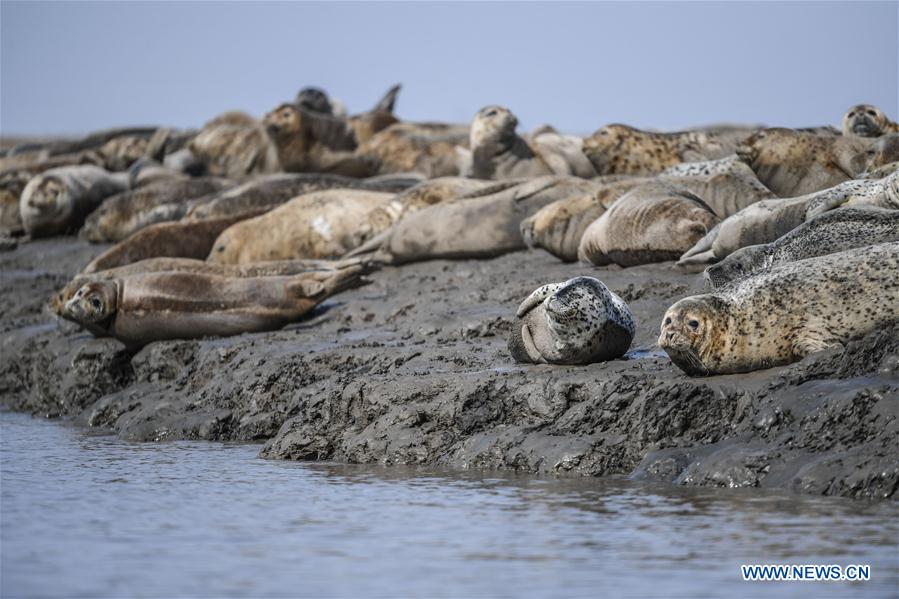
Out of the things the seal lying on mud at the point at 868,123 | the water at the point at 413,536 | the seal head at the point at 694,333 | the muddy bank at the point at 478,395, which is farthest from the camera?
the seal lying on mud at the point at 868,123

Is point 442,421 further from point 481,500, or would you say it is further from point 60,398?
point 60,398

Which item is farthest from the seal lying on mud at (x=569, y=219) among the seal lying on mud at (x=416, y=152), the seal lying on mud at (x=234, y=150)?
the seal lying on mud at (x=234, y=150)

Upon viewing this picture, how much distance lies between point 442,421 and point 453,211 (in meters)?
4.87

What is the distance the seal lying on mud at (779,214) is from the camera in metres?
7.78

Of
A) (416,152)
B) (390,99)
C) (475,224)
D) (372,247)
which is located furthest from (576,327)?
(390,99)

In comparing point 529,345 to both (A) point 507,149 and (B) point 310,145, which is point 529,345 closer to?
(A) point 507,149

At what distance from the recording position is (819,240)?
6832 mm

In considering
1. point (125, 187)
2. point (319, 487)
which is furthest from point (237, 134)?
point (319, 487)

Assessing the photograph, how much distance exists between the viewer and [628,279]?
887 centimetres

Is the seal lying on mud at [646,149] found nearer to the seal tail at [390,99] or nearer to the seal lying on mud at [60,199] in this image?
the seal lying on mud at [60,199]

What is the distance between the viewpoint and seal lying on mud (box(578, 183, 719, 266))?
9.08 meters

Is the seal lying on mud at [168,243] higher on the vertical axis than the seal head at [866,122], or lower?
lower

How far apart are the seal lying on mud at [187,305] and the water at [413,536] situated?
3.45 meters

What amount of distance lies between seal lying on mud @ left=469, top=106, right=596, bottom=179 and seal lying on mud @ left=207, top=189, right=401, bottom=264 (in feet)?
7.15
